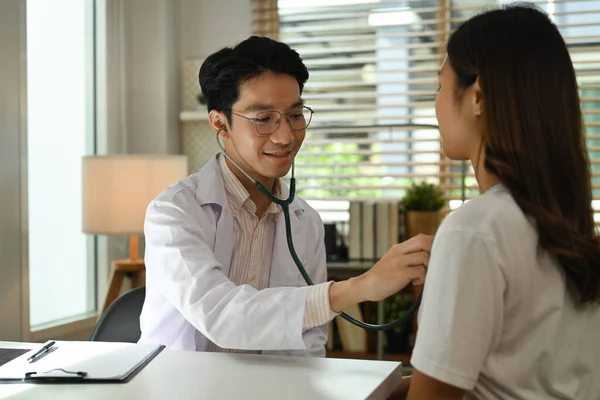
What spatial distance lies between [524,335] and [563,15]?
2.80 m

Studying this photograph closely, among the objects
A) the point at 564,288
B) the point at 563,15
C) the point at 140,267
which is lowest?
the point at 140,267

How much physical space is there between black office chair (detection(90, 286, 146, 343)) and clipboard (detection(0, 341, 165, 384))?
0.32 m

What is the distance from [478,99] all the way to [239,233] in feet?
2.75

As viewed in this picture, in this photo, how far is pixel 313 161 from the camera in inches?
152

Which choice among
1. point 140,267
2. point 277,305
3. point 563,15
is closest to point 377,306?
point 140,267

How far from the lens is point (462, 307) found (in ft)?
3.18

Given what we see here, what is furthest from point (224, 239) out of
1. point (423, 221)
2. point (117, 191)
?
point (423, 221)

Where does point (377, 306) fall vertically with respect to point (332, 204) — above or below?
below

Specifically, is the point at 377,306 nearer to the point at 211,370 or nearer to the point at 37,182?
the point at 37,182

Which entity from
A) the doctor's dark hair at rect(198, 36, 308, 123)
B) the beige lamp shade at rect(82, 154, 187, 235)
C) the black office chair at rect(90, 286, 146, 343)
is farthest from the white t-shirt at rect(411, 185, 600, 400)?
the beige lamp shade at rect(82, 154, 187, 235)

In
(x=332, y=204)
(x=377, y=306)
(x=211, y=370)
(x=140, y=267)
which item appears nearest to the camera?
(x=211, y=370)

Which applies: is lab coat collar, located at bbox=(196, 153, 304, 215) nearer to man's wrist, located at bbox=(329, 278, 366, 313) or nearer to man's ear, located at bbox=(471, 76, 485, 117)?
man's wrist, located at bbox=(329, 278, 366, 313)

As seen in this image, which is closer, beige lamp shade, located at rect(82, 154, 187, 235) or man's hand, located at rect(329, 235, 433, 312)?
man's hand, located at rect(329, 235, 433, 312)

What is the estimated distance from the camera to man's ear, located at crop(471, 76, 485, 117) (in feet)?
3.51
